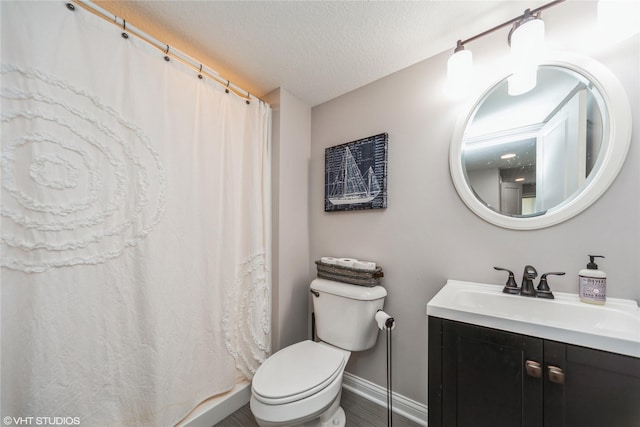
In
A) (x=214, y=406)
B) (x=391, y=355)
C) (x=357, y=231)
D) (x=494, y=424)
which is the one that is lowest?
(x=214, y=406)

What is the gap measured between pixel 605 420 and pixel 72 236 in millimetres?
1882

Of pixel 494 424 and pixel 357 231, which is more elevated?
pixel 357 231

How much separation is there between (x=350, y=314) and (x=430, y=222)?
718 mm

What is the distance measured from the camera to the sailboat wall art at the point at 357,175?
58.8 inches

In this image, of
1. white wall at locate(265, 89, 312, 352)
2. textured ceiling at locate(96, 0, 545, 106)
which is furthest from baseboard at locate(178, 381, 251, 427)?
textured ceiling at locate(96, 0, 545, 106)

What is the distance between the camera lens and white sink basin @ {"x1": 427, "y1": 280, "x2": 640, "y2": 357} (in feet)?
2.23

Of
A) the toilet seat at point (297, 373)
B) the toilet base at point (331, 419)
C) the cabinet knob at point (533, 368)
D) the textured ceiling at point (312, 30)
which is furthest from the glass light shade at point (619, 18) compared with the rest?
the toilet base at point (331, 419)

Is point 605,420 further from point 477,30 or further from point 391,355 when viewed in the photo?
point 477,30

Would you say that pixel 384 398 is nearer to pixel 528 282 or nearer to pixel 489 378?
pixel 489 378

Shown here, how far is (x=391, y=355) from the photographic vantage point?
1.44 m

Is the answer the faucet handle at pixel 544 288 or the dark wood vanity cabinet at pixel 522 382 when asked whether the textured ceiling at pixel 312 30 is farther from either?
the dark wood vanity cabinet at pixel 522 382

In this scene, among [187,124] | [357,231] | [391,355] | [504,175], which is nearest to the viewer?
[504,175]

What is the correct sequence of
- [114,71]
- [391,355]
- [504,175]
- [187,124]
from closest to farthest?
[114,71]
[504,175]
[187,124]
[391,355]

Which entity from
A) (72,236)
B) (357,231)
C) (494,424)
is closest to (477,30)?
(357,231)
